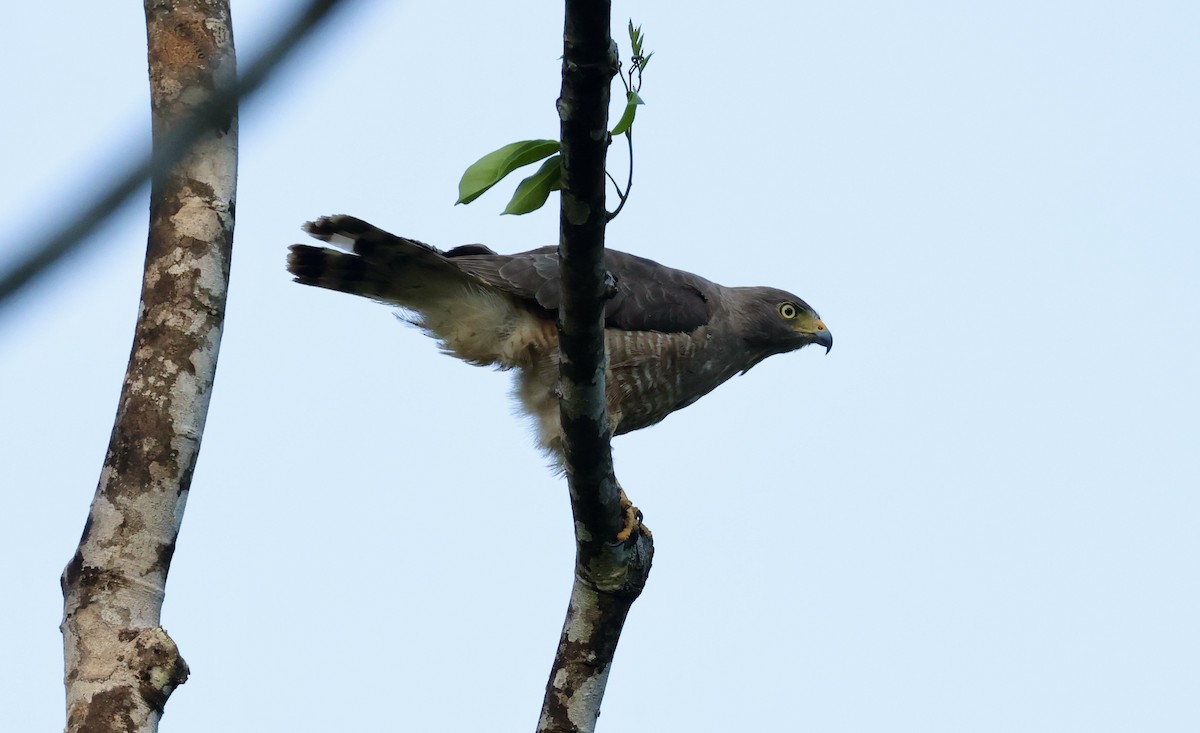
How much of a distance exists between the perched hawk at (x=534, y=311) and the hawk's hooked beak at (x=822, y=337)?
789 mm

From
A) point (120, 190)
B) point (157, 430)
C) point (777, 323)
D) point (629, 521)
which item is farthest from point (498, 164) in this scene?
point (777, 323)

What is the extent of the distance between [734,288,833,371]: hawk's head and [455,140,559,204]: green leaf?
3.78m

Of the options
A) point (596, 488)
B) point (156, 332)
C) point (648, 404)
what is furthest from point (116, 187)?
point (648, 404)

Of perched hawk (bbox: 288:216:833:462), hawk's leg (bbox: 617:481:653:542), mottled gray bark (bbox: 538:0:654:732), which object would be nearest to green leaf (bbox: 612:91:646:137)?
mottled gray bark (bbox: 538:0:654:732)

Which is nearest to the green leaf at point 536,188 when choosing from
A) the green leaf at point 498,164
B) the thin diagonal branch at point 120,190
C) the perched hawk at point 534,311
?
the green leaf at point 498,164

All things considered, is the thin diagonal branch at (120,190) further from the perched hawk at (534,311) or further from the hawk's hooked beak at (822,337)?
the hawk's hooked beak at (822,337)

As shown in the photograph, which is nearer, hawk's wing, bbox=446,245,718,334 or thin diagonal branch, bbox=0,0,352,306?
thin diagonal branch, bbox=0,0,352,306

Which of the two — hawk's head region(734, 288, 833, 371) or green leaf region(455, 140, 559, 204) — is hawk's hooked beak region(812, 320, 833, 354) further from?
green leaf region(455, 140, 559, 204)

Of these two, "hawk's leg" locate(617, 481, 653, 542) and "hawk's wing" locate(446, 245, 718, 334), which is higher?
"hawk's wing" locate(446, 245, 718, 334)

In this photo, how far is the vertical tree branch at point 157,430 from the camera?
10.2 ft

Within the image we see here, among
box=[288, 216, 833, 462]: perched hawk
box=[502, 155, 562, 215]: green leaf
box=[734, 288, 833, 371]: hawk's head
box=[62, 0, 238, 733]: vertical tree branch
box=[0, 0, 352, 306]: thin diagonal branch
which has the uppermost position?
box=[734, 288, 833, 371]: hawk's head

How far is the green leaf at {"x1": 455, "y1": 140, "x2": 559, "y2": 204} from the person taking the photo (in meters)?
3.54

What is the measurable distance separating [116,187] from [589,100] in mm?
2542

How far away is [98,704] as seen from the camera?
305 centimetres
